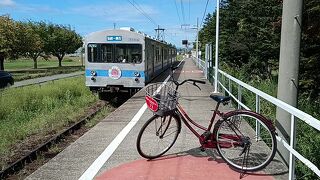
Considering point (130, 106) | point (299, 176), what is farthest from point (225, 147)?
point (130, 106)

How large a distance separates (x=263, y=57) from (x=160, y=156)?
533 inches

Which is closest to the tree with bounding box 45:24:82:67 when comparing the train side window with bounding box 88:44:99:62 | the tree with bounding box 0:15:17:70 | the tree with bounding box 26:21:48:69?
the tree with bounding box 26:21:48:69

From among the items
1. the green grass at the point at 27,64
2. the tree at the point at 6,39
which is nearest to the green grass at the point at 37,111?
the tree at the point at 6,39

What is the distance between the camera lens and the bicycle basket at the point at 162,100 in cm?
588

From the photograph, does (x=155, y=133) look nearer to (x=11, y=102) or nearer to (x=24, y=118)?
(x=24, y=118)

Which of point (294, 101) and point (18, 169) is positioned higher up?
point (294, 101)

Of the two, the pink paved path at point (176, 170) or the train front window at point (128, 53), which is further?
the train front window at point (128, 53)

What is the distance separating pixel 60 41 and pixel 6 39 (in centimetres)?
1878

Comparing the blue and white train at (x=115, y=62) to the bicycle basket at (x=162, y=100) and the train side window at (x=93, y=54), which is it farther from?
the bicycle basket at (x=162, y=100)

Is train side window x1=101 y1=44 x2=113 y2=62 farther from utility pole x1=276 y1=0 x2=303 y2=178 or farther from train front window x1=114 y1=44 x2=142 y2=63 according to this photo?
utility pole x1=276 y1=0 x2=303 y2=178

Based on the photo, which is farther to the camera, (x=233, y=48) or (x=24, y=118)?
(x=233, y=48)

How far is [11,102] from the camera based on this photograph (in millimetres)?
15727

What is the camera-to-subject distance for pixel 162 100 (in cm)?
590

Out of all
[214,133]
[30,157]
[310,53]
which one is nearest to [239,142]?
[214,133]
